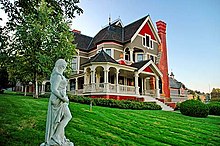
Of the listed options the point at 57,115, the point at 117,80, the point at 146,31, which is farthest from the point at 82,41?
the point at 57,115

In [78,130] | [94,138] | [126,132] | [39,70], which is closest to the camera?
[94,138]

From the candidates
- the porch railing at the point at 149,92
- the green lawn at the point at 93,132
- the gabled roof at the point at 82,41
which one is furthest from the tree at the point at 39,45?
the porch railing at the point at 149,92

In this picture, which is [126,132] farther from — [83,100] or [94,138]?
[83,100]

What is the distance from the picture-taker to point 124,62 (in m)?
25.8

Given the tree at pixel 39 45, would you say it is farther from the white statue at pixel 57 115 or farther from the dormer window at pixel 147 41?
the white statue at pixel 57 115

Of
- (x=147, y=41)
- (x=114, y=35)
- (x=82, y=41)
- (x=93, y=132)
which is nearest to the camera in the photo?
(x=93, y=132)

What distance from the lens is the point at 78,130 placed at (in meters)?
8.77

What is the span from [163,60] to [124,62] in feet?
28.4

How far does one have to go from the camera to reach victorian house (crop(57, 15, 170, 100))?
21828 millimetres

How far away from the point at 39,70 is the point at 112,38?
36.8ft

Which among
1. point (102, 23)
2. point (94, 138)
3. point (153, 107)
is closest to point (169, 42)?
point (102, 23)

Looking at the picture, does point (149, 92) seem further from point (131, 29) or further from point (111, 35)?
point (131, 29)

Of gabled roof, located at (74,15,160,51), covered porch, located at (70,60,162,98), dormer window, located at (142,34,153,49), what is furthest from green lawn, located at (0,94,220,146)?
dormer window, located at (142,34,153,49)

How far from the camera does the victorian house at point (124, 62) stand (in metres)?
21.8
